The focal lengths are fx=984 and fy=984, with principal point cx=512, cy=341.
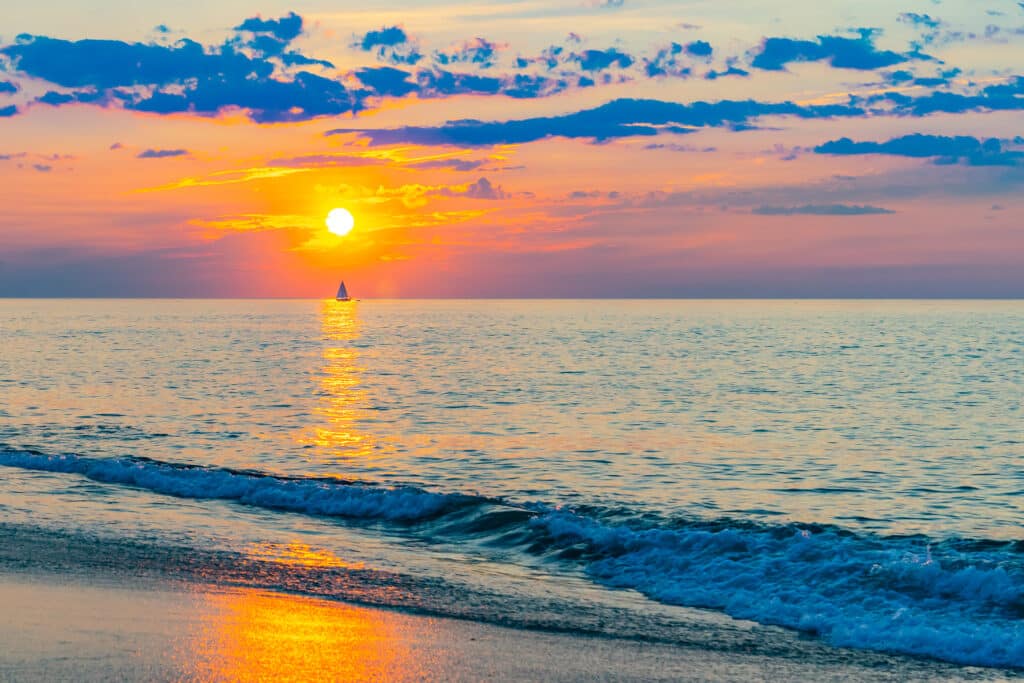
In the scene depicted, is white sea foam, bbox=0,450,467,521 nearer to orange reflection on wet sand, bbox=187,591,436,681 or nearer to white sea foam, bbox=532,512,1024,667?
white sea foam, bbox=532,512,1024,667

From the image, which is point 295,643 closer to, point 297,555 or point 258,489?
point 297,555

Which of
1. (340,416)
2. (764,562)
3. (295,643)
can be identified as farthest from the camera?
(340,416)

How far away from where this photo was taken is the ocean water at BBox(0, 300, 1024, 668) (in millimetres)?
16969

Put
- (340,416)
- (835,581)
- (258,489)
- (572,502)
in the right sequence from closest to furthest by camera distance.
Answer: (835,581)
(572,502)
(258,489)
(340,416)

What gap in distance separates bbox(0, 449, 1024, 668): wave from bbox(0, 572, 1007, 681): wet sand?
180 cm

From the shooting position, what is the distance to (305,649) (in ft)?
43.2

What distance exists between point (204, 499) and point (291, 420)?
20.0 meters

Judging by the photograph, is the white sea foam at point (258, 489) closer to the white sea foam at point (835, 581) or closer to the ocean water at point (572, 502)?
the ocean water at point (572, 502)

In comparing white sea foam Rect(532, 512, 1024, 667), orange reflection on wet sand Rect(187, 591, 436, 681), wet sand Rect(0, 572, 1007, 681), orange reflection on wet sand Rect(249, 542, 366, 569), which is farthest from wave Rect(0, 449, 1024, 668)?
orange reflection on wet sand Rect(187, 591, 436, 681)

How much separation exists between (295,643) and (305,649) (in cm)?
35

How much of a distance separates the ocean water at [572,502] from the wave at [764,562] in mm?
69

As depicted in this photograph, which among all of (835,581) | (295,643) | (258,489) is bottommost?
(835,581)

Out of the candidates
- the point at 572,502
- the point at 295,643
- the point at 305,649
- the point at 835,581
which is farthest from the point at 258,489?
the point at 835,581

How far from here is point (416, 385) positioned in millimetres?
66250
